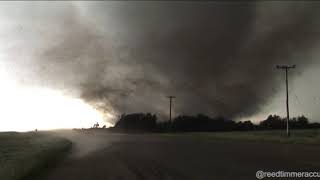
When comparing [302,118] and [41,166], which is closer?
[41,166]

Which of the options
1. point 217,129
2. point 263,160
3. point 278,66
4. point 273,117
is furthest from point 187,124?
point 263,160

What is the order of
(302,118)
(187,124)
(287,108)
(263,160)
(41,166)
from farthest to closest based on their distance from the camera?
(187,124), (302,118), (287,108), (263,160), (41,166)

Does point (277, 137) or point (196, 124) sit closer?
point (277, 137)

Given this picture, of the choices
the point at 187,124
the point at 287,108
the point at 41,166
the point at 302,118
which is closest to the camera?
the point at 41,166

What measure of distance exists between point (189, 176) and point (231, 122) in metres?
136

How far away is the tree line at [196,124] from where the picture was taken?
148m

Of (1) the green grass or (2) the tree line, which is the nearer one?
(1) the green grass

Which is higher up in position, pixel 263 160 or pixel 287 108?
pixel 287 108

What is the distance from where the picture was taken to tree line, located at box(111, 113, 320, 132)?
148 meters

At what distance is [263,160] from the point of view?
32625mm

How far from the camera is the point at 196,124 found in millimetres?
166500

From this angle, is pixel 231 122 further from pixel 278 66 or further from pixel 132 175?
pixel 132 175

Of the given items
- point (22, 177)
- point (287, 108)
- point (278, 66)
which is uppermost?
point (278, 66)

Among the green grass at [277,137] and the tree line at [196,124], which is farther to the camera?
the tree line at [196,124]
